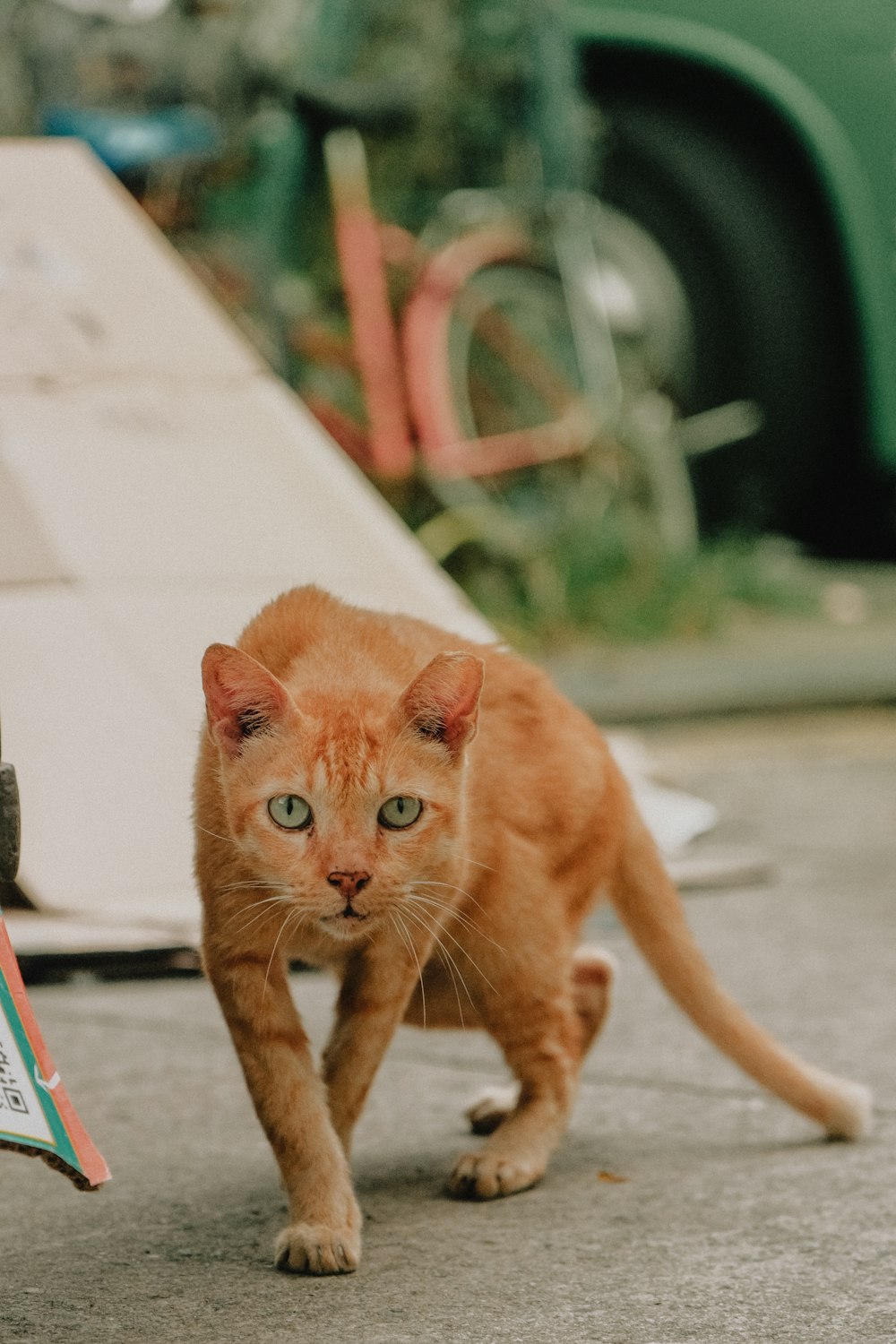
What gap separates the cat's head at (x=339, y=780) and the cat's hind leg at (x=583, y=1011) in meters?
0.70

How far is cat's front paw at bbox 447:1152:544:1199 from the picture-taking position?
272 centimetres

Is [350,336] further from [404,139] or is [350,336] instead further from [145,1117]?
[145,1117]

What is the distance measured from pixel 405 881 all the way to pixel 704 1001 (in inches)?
29.7

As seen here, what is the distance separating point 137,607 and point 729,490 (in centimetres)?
468

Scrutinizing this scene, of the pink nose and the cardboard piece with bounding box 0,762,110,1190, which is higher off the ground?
the pink nose

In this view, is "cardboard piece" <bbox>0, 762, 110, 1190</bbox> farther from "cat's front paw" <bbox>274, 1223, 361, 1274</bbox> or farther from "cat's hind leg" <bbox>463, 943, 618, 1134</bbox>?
"cat's hind leg" <bbox>463, 943, 618, 1134</bbox>

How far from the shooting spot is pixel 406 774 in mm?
2391

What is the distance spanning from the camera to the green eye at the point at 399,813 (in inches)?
93.8

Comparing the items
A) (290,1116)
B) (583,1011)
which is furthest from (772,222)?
(290,1116)

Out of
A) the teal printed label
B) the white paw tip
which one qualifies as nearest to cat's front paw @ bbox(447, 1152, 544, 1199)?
the white paw tip

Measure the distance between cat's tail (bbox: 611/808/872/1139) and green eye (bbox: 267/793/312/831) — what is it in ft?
2.57

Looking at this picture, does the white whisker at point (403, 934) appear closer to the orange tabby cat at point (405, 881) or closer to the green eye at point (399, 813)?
the orange tabby cat at point (405, 881)

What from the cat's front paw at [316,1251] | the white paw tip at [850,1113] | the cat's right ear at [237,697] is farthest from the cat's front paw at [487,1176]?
the cat's right ear at [237,697]

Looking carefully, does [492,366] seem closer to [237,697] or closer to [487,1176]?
[487,1176]
